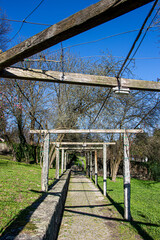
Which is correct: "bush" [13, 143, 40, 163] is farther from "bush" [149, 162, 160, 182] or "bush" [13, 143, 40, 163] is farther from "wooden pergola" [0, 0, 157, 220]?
"wooden pergola" [0, 0, 157, 220]

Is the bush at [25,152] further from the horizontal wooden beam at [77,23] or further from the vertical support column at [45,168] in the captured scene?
the horizontal wooden beam at [77,23]

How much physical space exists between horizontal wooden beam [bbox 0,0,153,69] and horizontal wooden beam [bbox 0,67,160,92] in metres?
0.64

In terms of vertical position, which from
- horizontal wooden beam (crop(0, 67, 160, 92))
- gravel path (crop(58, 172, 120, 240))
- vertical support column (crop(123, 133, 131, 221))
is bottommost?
gravel path (crop(58, 172, 120, 240))

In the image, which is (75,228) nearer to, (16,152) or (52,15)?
(52,15)

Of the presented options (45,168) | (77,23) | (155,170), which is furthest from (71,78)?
(155,170)

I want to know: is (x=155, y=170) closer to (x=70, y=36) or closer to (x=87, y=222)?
(x=87, y=222)

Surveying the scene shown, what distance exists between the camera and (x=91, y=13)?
1605mm

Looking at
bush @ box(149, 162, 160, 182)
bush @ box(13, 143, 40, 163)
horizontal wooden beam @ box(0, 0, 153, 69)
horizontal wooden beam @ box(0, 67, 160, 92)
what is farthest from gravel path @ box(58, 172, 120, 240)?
bush @ box(13, 143, 40, 163)

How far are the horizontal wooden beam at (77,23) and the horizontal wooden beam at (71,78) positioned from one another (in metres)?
0.64

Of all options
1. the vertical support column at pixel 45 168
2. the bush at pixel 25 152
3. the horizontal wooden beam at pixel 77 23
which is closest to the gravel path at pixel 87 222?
the vertical support column at pixel 45 168

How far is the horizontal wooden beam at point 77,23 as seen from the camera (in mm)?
1512

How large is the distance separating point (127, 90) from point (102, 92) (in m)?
7.42

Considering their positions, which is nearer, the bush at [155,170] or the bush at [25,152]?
the bush at [155,170]

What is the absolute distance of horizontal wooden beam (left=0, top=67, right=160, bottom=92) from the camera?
2738mm
